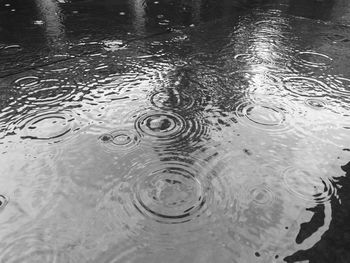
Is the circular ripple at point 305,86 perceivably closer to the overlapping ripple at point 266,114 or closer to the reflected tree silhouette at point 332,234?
the overlapping ripple at point 266,114

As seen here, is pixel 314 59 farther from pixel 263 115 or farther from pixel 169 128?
pixel 169 128

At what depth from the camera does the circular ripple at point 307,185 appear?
57.7 inches

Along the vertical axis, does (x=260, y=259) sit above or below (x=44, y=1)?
below

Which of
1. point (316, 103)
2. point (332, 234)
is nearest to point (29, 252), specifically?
point (332, 234)

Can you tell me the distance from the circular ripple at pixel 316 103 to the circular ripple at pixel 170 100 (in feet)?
2.54

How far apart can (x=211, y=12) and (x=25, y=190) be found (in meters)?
3.27

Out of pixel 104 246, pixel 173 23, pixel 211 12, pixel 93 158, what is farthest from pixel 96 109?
pixel 211 12

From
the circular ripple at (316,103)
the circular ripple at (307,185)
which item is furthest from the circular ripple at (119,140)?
the circular ripple at (316,103)

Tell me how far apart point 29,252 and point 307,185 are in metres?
1.21

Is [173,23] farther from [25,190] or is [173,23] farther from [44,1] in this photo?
[25,190]

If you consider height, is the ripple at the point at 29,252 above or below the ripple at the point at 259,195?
above

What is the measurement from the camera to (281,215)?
138 centimetres

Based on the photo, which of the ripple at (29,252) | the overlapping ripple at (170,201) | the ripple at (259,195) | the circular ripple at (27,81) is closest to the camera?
the ripple at (29,252)

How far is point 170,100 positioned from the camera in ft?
6.98
